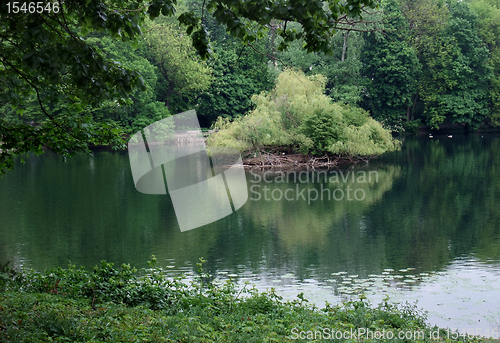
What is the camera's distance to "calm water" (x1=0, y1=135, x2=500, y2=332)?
884cm

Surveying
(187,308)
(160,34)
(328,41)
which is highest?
(160,34)

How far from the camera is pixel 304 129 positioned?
2477 cm

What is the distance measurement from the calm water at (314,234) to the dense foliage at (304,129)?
2894 mm

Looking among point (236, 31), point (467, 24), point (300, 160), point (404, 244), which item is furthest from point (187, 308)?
point (467, 24)

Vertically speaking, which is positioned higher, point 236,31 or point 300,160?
point 236,31

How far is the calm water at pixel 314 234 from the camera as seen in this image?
8.84 meters

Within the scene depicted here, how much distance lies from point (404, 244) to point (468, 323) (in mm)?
4539

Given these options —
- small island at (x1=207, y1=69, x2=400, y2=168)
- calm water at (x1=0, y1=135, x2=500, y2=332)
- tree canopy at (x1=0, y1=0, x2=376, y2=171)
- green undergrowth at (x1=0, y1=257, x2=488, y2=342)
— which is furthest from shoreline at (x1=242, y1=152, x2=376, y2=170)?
tree canopy at (x1=0, y1=0, x2=376, y2=171)

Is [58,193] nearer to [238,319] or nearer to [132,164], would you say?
[132,164]

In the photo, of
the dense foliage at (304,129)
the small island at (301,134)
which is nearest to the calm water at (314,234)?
the small island at (301,134)

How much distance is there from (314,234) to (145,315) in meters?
7.69

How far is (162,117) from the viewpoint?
37.6m

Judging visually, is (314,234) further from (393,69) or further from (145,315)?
(393,69)

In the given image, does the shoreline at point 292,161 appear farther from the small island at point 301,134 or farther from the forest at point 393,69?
the forest at point 393,69
